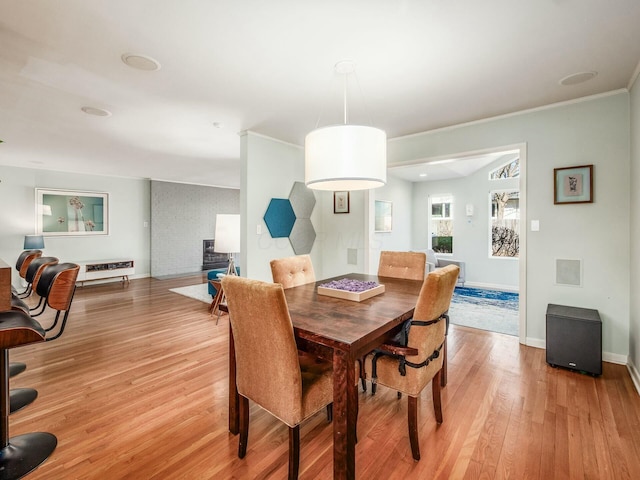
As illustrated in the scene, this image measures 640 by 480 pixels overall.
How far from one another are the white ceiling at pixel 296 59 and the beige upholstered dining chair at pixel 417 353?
1.48 metres

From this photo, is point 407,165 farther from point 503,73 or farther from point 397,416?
point 397,416

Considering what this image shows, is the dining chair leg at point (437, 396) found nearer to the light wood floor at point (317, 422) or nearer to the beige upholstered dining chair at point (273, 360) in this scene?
the light wood floor at point (317, 422)

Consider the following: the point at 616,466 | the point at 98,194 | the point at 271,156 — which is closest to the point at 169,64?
the point at 271,156

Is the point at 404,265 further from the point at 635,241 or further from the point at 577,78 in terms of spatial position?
the point at 577,78

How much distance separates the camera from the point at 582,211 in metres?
2.80

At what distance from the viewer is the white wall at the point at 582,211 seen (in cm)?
264

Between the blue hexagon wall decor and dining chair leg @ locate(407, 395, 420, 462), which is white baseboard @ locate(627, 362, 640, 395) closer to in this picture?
dining chair leg @ locate(407, 395, 420, 462)

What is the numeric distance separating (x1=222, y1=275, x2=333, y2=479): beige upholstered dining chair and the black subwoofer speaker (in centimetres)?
220

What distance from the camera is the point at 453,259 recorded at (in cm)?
684

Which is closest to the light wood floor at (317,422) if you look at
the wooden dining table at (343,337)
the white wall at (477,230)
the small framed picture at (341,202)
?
the wooden dining table at (343,337)

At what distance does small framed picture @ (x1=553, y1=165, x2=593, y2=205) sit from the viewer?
275 centimetres

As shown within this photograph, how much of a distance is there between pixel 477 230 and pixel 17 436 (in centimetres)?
717

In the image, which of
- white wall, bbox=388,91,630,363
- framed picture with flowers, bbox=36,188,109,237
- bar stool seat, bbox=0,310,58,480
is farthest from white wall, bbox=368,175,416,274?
framed picture with flowers, bbox=36,188,109,237

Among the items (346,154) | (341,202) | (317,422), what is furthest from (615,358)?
(341,202)
